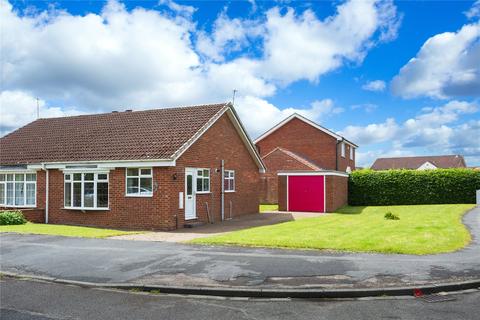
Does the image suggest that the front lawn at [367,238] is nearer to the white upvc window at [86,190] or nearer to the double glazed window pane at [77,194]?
the white upvc window at [86,190]

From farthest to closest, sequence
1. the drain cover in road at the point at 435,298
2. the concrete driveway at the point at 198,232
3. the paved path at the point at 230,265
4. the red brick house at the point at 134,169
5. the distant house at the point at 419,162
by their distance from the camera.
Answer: the distant house at the point at 419,162, the red brick house at the point at 134,169, the concrete driveway at the point at 198,232, the paved path at the point at 230,265, the drain cover in road at the point at 435,298

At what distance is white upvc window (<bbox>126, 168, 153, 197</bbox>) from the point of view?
1897cm

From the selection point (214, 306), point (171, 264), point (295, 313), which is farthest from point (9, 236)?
point (295, 313)

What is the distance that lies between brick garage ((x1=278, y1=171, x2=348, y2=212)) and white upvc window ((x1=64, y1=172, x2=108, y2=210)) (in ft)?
43.8

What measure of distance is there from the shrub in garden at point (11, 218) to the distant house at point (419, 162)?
72.4m

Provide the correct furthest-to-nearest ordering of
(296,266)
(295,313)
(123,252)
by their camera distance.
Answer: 1. (123,252)
2. (296,266)
3. (295,313)

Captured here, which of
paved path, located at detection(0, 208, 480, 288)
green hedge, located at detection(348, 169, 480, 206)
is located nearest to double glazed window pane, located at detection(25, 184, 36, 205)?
paved path, located at detection(0, 208, 480, 288)

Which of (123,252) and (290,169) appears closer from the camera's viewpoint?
(123,252)

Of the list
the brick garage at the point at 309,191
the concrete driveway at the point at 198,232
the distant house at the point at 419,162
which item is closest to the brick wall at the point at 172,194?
the concrete driveway at the point at 198,232

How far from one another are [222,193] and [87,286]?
1394cm

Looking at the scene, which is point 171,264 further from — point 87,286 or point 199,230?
point 199,230

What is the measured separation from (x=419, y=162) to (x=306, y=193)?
64.9 m

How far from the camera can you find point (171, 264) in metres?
10.7

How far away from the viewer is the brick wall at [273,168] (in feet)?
104
